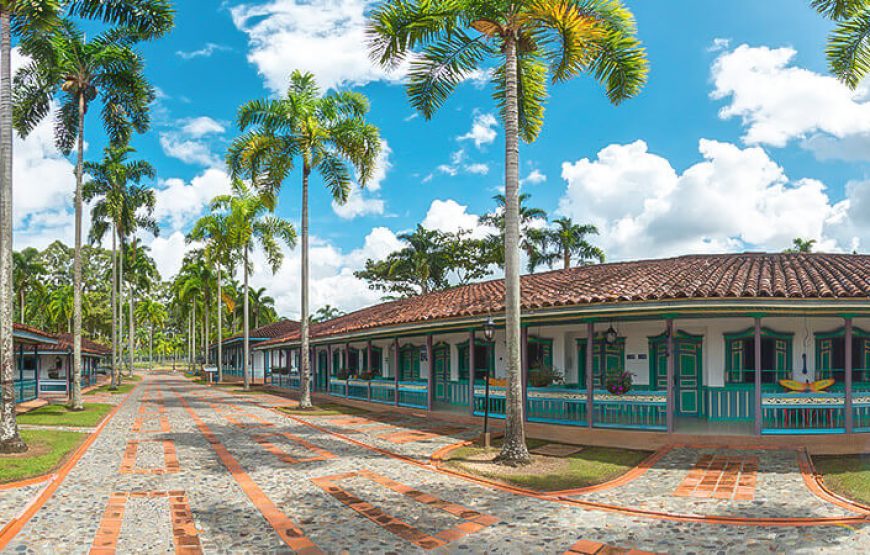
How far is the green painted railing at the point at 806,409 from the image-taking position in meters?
11.2

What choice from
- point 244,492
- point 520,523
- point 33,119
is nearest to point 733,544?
point 520,523

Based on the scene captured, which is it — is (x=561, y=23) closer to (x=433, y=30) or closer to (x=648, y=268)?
(x=433, y=30)

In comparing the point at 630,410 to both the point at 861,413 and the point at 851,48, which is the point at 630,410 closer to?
the point at 861,413

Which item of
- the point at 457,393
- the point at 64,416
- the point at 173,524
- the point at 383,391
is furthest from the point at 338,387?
the point at 173,524

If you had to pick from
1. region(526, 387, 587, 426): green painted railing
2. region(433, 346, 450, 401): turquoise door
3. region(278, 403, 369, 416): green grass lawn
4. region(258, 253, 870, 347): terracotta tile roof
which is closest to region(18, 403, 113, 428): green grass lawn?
region(278, 403, 369, 416): green grass lawn

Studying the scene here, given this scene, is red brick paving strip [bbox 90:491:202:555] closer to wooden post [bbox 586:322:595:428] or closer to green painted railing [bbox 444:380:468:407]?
wooden post [bbox 586:322:595:428]

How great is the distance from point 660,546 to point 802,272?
917 cm

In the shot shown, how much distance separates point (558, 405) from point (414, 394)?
678 cm

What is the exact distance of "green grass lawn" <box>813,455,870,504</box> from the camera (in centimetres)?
828

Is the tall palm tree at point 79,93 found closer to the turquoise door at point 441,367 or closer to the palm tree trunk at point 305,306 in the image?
the palm tree trunk at point 305,306

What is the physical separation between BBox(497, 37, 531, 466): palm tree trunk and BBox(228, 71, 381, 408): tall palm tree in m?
10.3

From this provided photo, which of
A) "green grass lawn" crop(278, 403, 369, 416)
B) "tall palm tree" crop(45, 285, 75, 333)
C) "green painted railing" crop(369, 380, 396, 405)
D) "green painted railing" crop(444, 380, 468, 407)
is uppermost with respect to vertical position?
"tall palm tree" crop(45, 285, 75, 333)

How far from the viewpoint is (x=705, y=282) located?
12.1 metres

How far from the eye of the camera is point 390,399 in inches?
823
